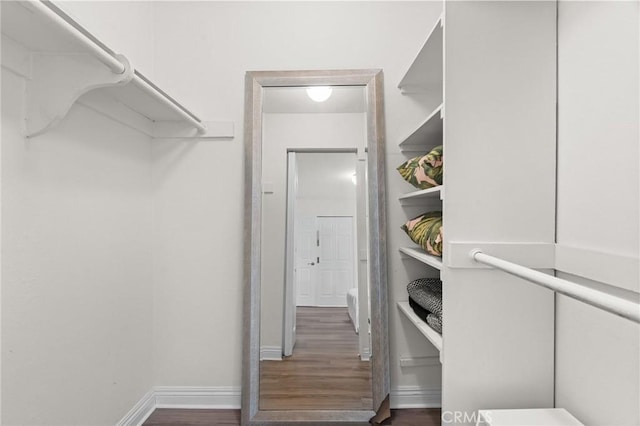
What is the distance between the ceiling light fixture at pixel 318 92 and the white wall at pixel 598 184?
104cm

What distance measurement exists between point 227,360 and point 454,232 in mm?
1414

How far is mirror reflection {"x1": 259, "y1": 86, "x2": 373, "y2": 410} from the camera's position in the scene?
1.80 m

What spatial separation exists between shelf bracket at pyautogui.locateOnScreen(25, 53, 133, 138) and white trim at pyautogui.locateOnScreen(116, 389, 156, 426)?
1.32m

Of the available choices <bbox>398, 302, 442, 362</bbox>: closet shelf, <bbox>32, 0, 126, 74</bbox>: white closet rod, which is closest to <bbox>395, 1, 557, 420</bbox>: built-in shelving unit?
<bbox>398, 302, 442, 362</bbox>: closet shelf

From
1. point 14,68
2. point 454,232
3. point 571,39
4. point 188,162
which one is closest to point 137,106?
point 188,162

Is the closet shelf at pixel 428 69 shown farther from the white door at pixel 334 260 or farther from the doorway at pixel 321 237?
the white door at pixel 334 260

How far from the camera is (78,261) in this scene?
1275 millimetres

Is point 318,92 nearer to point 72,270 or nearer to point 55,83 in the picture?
point 55,83

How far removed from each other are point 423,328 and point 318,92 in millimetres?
1290

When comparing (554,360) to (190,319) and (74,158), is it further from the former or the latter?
(74,158)

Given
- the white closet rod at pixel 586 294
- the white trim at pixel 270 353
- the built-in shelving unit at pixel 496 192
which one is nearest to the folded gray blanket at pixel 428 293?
the built-in shelving unit at pixel 496 192

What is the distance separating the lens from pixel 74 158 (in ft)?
4.09

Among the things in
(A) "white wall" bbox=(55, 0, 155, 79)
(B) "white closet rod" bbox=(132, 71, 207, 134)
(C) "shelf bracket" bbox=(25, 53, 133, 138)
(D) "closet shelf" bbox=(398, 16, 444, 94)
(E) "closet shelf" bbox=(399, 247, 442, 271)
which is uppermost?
(A) "white wall" bbox=(55, 0, 155, 79)

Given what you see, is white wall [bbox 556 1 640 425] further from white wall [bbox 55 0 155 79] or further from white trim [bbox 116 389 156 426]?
white trim [bbox 116 389 156 426]
